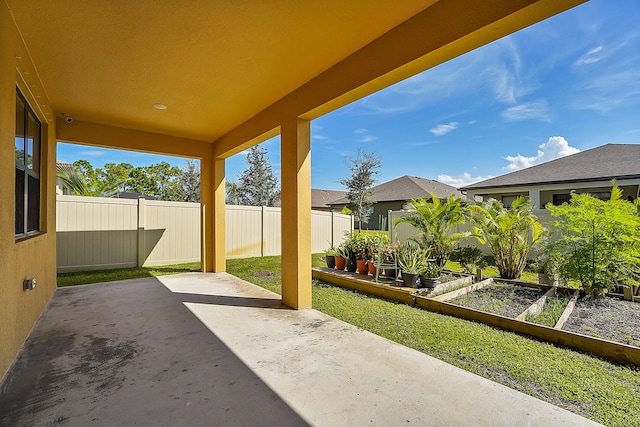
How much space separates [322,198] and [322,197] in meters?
0.23

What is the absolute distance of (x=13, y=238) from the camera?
256cm

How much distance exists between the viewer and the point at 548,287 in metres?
4.69

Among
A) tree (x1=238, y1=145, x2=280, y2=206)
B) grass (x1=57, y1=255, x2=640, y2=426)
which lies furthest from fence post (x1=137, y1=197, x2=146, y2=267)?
tree (x1=238, y1=145, x2=280, y2=206)

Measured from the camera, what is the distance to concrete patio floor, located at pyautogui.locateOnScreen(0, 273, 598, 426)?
184cm

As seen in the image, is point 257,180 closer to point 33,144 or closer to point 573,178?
point 33,144

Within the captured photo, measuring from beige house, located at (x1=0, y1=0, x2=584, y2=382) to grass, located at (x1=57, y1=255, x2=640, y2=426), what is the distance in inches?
46.3

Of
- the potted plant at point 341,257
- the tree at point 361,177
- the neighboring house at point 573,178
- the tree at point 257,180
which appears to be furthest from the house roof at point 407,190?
the potted plant at point 341,257

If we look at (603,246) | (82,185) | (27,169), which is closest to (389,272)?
(603,246)

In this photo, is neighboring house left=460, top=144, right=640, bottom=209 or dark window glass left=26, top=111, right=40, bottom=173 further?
neighboring house left=460, top=144, right=640, bottom=209

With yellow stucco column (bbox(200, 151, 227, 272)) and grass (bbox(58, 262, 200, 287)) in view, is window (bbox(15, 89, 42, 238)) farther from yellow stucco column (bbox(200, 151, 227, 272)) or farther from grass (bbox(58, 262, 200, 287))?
yellow stucco column (bbox(200, 151, 227, 272))

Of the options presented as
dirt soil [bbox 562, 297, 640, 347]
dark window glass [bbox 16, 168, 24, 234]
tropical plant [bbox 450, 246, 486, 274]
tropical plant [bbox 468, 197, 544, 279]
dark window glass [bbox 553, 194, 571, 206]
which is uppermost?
dark window glass [bbox 553, 194, 571, 206]

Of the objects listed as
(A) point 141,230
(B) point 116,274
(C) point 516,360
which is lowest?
(C) point 516,360

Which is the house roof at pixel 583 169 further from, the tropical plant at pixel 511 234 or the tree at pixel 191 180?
the tree at pixel 191 180

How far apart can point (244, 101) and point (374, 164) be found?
44.4 ft
